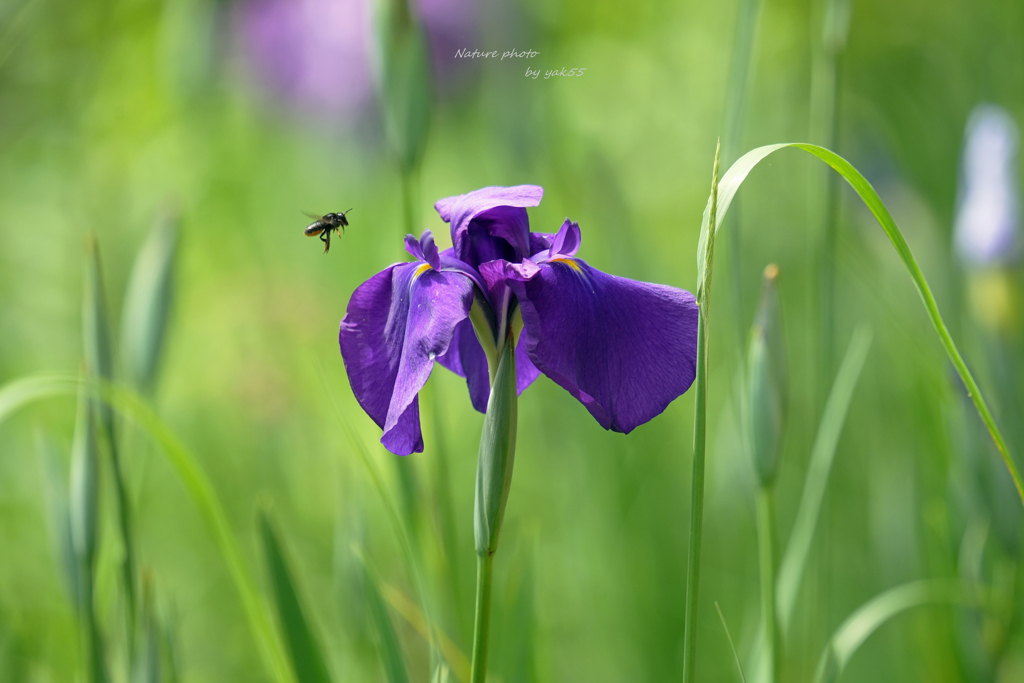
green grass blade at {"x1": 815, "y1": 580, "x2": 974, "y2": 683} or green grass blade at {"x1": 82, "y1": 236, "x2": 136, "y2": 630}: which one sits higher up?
green grass blade at {"x1": 82, "y1": 236, "x2": 136, "y2": 630}

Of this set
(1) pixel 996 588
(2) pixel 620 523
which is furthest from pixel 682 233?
(1) pixel 996 588

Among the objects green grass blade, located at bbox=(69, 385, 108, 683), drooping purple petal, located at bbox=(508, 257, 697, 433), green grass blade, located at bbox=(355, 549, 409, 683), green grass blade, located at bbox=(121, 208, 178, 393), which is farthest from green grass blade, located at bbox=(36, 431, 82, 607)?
drooping purple petal, located at bbox=(508, 257, 697, 433)

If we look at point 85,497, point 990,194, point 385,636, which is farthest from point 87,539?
point 990,194

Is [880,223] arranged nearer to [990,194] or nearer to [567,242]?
[567,242]

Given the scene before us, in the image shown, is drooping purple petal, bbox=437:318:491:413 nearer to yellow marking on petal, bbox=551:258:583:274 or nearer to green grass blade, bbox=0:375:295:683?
yellow marking on petal, bbox=551:258:583:274

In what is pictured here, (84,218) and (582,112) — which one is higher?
(582,112)

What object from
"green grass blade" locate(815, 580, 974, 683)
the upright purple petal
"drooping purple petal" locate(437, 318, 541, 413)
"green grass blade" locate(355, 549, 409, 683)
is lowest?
"green grass blade" locate(815, 580, 974, 683)

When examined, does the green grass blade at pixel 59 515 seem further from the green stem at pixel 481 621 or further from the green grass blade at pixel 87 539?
the green stem at pixel 481 621

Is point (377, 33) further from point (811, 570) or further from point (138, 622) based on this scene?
point (811, 570)
